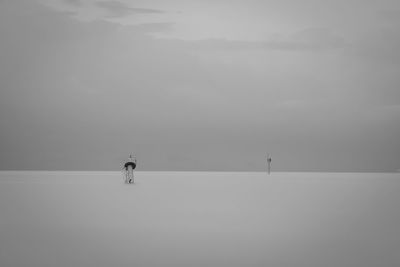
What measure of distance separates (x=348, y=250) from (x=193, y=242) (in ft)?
9.53

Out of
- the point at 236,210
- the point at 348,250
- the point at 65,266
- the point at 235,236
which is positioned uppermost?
the point at 236,210

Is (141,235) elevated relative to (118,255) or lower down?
elevated

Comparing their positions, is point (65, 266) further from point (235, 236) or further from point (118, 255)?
point (235, 236)

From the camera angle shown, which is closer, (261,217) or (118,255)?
(118,255)

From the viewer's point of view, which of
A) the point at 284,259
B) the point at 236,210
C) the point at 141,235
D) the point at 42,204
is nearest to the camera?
the point at 284,259

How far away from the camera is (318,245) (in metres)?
10.3

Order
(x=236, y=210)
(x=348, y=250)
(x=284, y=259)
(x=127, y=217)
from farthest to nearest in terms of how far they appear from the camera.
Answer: (x=236, y=210), (x=127, y=217), (x=348, y=250), (x=284, y=259)

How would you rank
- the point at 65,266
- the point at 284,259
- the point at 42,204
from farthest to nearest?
the point at 42,204
the point at 284,259
the point at 65,266

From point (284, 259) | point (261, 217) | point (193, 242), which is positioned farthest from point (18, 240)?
point (261, 217)

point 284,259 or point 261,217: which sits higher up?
point 261,217

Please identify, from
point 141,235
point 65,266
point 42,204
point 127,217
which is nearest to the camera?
point 65,266

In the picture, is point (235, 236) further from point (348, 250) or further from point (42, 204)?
point (42, 204)

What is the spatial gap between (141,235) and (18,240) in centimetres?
245

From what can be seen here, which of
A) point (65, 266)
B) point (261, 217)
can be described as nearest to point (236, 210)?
point (261, 217)
